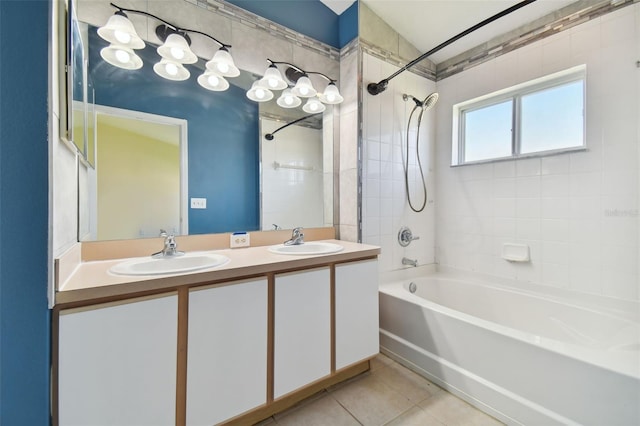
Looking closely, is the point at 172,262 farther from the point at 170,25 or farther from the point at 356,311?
the point at 170,25

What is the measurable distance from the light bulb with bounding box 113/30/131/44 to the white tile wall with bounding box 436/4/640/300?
2.59 metres

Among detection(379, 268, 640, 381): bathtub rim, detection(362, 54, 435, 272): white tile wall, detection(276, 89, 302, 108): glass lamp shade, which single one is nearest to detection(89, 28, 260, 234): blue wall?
detection(276, 89, 302, 108): glass lamp shade

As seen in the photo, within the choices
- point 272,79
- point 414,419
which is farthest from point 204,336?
point 272,79

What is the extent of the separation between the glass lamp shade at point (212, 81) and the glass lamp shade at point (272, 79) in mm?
255

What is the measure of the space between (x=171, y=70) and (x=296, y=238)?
1.26 meters

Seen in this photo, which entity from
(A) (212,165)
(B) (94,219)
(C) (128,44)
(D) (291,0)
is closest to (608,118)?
(D) (291,0)

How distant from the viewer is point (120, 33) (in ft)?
4.13

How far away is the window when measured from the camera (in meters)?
1.86

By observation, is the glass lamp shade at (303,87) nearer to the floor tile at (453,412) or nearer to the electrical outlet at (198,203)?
the electrical outlet at (198,203)

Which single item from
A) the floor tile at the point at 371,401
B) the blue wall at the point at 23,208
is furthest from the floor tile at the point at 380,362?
the blue wall at the point at 23,208

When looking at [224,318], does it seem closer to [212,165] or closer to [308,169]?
[212,165]

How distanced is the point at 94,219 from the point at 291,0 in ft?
6.51

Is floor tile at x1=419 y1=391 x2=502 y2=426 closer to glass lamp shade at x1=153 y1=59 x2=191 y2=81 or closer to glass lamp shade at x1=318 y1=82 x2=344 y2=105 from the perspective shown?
glass lamp shade at x1=318 y1=82 x2=344 y2=105

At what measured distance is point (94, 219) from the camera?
1.30 metres
